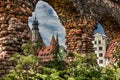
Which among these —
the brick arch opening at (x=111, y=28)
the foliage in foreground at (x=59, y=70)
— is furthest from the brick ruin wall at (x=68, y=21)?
the foliage in foreground at (x=59, y=70)

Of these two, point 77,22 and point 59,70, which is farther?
point 77,22

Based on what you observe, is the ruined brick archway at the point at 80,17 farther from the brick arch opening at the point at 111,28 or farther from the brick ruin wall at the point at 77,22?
the brick arch opening at the point at 111,28

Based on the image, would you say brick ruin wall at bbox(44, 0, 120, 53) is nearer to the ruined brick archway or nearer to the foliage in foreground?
the ruined brick archway

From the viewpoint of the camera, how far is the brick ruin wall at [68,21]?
366 inches


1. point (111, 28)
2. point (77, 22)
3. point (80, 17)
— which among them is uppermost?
point (80, 17)

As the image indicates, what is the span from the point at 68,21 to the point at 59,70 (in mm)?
4513

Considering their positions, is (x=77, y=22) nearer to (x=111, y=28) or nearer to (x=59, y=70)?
(x=111, y=28)

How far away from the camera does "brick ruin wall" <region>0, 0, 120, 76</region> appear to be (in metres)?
9.29

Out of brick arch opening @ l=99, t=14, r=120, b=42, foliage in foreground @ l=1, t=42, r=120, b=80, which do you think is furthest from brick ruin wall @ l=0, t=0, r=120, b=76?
foliage in foreground @ l=1, t=42, r=120, b=80

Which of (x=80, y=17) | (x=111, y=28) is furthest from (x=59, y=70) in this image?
(x=111, y=28)

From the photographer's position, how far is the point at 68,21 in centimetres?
1320

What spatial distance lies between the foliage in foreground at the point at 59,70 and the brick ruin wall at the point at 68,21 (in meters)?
0.87

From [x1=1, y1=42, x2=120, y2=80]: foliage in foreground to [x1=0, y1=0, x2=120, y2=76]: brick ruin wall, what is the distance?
2.86 feet

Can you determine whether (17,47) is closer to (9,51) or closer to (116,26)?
(9,51)
